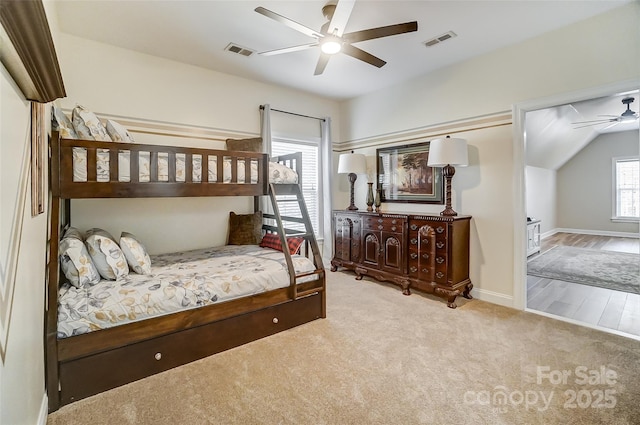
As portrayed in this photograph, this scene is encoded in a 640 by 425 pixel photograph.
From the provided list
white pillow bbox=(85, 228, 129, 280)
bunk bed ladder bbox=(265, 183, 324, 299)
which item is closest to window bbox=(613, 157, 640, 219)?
bunk bed ladder bbox=(265, 183, 324, 299)

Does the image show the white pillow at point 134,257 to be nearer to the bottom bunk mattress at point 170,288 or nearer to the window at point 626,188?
the bottom bunk mattress at point 170,288

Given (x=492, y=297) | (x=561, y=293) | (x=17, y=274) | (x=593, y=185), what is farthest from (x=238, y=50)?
(x=593, y=185)

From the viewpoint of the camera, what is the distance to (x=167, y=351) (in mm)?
2127

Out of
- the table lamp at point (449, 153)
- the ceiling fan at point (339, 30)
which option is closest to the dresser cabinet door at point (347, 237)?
the table lamp at point (449, 153)

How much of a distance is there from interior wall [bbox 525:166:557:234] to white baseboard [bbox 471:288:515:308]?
4527 millimetres

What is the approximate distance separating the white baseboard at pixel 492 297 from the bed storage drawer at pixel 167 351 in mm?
2060

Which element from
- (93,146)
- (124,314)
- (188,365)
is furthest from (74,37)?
(188,365)

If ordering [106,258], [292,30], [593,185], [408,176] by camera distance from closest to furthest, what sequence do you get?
[106,258] < [292,30] < [408,176] < [593,185]

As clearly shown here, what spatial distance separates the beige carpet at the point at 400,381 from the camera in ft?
5.50

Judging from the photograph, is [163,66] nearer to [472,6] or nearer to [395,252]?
[472,6]

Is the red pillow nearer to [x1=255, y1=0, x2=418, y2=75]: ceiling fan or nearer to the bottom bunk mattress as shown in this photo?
the bottom bunk mattress

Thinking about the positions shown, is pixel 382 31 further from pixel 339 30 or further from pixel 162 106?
pixel 162 106

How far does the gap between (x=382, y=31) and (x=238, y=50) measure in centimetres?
175

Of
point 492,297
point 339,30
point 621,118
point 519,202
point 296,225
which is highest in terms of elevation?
point 621,118
